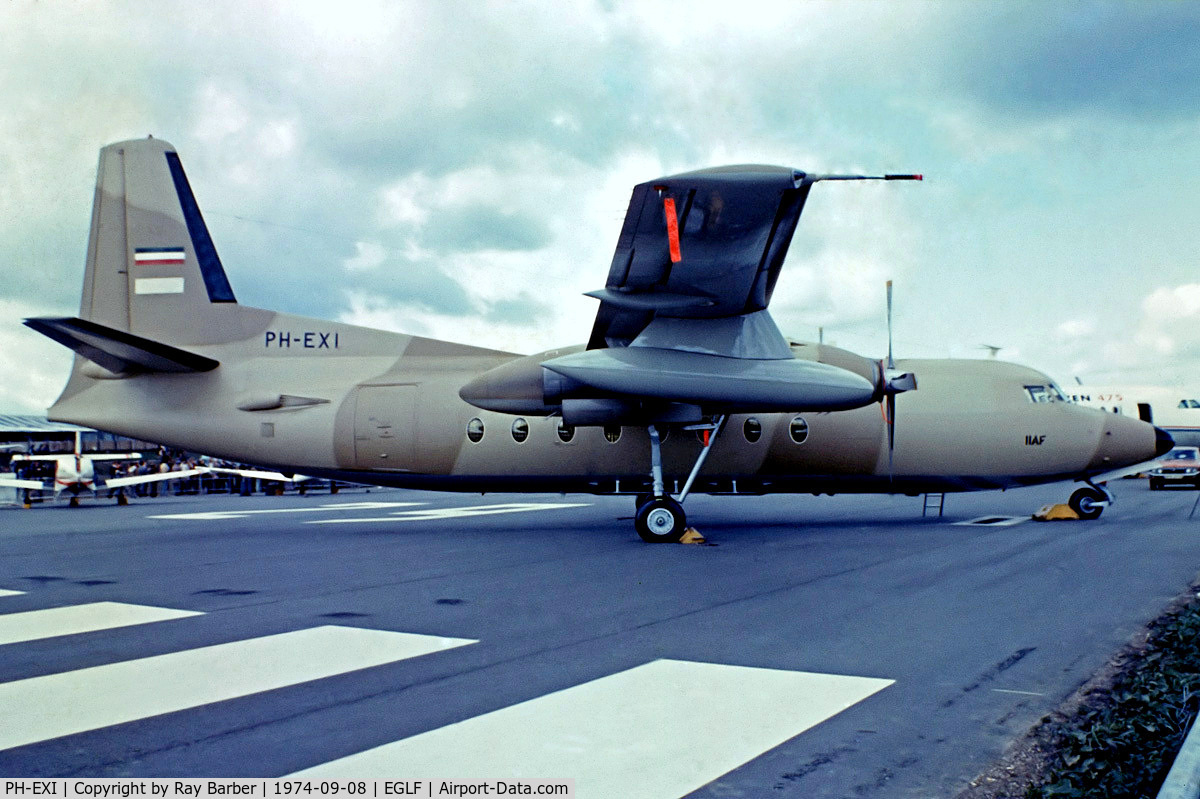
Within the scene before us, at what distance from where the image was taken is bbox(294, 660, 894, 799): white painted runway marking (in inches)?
148

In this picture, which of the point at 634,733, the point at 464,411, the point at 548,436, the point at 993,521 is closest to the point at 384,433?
the point at 464,411

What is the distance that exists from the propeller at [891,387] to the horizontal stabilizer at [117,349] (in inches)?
488

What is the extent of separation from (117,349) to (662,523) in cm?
1021

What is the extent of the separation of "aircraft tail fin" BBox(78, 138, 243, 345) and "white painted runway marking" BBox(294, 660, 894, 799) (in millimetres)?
14626

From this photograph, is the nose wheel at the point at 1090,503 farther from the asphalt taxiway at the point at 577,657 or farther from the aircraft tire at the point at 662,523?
the aircraft tire at the point at 662,523

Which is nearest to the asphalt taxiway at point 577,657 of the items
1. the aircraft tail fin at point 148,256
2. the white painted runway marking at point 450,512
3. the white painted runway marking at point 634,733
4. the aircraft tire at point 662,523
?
the white painted runway marking at point 634,733

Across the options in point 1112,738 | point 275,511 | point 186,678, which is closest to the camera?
point 1112,738

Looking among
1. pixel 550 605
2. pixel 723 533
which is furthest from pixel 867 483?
pixel 550 605

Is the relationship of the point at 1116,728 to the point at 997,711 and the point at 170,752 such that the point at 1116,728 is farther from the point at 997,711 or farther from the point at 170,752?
the point at 170,752

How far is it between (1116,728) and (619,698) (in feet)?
Answer: 8.38

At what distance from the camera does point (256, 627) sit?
281 inches

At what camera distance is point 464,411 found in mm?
16031

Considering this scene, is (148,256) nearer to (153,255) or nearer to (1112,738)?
(153,255)

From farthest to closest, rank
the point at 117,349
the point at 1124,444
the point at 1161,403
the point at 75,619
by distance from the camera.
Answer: the point at 1161,403 < the point at 1124,444 < the point at 117,349 < the point at 75,619
